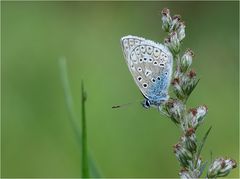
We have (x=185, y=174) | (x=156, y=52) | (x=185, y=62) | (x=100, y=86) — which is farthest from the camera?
(x=100, y=86)

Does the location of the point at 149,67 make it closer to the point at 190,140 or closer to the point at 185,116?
the point at 185,116

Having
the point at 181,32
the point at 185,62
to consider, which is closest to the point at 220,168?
the point at 185,62

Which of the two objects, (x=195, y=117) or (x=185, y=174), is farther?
(x=195, y=117)

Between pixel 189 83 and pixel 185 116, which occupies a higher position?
pixel 189 83

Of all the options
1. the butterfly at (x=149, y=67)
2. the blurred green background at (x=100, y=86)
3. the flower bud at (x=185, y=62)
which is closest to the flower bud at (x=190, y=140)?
the flower bud at (x=185, y=62)

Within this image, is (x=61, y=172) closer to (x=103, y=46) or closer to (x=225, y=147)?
(x=225, y=147)

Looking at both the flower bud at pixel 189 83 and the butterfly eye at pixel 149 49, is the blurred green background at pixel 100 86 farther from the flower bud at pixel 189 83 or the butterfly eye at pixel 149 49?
the flower bud at pixel 189 83

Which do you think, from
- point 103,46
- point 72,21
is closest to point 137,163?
point 103,46

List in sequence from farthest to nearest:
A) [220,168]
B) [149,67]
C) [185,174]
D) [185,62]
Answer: [149,67] < [185,62] < [220,168] < [185,174]
